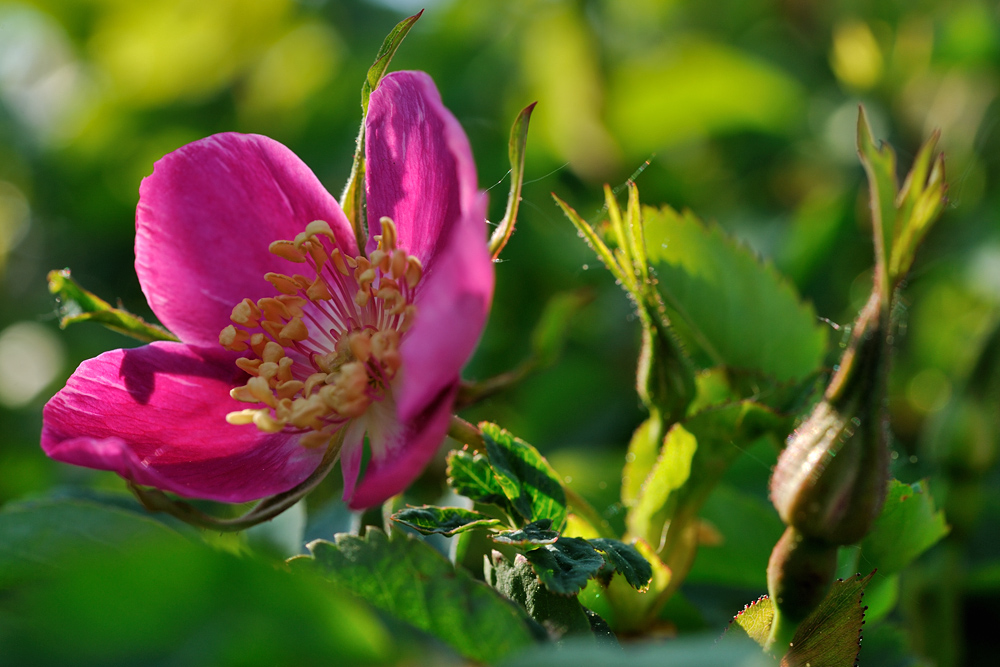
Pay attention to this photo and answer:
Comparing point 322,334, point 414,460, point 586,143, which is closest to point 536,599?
point 414,460

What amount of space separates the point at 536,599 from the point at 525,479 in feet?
0.36

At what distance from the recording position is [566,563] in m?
0.64

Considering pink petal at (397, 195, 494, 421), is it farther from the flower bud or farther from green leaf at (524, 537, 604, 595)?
the flower bud

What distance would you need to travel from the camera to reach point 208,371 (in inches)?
35.5

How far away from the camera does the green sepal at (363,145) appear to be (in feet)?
2.53

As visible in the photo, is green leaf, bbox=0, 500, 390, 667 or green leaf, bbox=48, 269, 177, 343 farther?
green leaf, bbox=48, 269, 177, 343

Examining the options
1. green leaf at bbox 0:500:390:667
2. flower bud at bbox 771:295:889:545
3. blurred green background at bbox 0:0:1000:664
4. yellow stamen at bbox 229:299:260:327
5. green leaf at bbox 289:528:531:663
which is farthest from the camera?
blurred green background at bbox 0:0:1000:664

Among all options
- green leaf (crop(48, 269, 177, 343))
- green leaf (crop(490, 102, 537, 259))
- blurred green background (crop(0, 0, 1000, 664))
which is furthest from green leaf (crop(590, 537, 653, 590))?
green leaf (crop(48, 269, 177, 343))

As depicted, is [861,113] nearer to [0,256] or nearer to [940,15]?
[940,15]

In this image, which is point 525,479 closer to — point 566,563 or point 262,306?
point 566,563

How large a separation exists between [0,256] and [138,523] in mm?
2148

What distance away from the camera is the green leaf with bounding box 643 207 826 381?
0.89 m

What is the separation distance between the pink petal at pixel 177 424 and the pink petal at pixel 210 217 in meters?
0.04

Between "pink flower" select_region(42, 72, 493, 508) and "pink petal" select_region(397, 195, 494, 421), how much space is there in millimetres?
119
